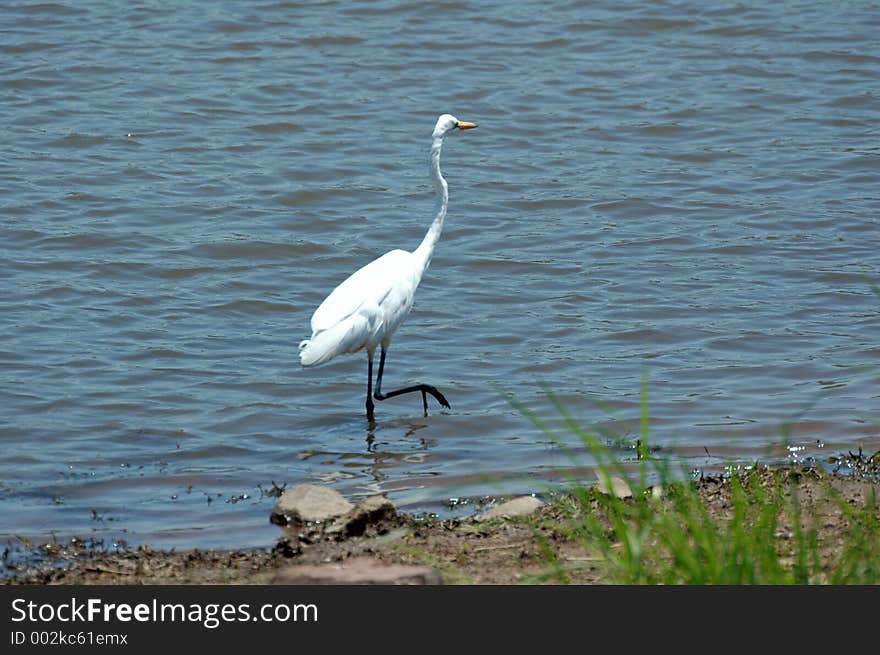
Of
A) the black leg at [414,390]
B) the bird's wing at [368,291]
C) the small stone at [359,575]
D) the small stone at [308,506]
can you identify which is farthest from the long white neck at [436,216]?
the small stone at [359,575]

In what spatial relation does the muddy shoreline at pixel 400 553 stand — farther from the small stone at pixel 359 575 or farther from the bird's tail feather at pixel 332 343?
the bird's tail feather at pixel 332 343

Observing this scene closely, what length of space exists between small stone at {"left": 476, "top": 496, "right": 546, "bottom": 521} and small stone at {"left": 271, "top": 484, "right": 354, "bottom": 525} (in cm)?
58

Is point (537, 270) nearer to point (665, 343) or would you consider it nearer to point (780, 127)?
point (665, 343)

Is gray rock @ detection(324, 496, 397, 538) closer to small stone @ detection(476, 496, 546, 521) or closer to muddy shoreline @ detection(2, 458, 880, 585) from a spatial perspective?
muddy shoreline @ detection(2, 458, 880, 585)

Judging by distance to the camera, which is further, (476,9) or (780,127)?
(476,9)

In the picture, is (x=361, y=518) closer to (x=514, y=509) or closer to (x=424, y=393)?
(x=514, y=509)

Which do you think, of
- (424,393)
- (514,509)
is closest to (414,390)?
(424,393)

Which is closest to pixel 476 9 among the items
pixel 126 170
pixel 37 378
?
pixel 126 170

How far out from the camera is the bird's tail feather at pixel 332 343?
7469mm

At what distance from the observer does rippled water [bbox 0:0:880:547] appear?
23.7ft

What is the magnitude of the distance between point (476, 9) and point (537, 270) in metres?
7.41

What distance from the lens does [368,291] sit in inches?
310
